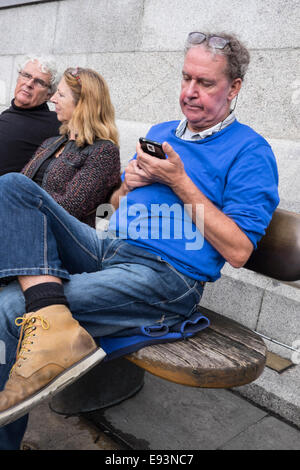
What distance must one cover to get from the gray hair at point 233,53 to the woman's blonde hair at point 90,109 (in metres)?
1.02

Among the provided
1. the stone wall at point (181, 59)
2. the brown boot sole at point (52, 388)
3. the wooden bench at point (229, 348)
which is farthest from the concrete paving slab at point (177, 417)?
the brown boot sole at point (52, 388)

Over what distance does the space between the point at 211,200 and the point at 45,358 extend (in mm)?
939

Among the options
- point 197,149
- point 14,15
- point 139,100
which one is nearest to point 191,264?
point 197,149

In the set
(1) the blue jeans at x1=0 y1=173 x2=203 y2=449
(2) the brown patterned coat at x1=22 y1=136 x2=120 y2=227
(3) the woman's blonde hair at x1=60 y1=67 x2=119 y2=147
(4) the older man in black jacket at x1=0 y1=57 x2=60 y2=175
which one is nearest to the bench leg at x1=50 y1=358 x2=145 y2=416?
(1) the blue jeans at x1=0 y1=173 x2=203 y2=449

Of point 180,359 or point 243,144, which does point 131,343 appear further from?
point 243,144

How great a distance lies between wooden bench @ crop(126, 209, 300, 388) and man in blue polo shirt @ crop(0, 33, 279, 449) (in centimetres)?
16

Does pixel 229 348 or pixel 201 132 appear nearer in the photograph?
pixel 229 348

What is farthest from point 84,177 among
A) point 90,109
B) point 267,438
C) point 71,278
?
point 267,438

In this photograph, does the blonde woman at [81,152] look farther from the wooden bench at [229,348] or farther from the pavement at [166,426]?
the pavement at [166,426]

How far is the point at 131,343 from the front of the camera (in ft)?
5.64

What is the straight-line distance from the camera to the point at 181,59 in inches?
134

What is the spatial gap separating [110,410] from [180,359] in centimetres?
99

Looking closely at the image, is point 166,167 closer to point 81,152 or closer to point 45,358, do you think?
point 45,358

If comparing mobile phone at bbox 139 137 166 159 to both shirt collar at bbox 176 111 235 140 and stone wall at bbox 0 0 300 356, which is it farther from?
stone wall at bbox 0 0 300 356
